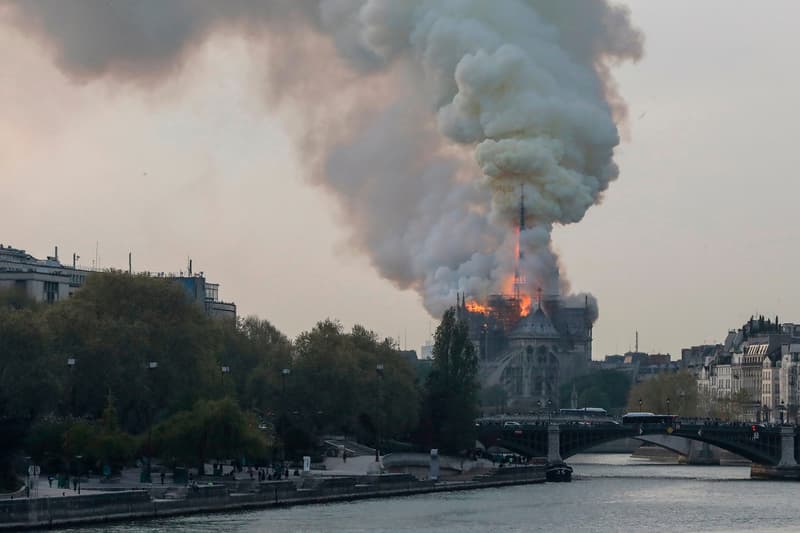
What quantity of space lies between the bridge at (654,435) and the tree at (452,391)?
603 cm

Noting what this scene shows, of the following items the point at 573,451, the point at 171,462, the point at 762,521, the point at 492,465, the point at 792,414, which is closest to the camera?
the point at 762,521

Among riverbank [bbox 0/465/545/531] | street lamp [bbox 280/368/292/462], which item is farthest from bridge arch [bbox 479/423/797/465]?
riverbank [bbox 0/465/545/531]

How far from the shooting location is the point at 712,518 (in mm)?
87312

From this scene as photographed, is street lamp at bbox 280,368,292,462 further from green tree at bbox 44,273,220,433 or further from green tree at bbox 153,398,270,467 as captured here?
green tree at bbox 153,398,270,467

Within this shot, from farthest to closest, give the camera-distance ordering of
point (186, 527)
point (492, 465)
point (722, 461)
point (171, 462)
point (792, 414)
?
point (792, 414)
point (722, 461)
point (492, 465)
point (171, 462)
point (186, 527)

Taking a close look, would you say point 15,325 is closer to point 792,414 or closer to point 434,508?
point 434,508

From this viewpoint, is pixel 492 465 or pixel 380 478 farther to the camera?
pixel 492 465

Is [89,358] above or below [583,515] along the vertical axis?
above

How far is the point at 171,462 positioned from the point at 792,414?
100172 millimetres

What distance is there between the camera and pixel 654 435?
138750 mm

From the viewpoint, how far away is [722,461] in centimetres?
15700

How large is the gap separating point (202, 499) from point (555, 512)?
16357 mm

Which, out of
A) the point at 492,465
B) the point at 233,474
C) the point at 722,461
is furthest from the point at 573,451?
the point at 233,474

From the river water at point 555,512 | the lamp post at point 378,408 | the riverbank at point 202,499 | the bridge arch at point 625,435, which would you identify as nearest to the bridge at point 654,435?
the bridge arch at point 625,435
